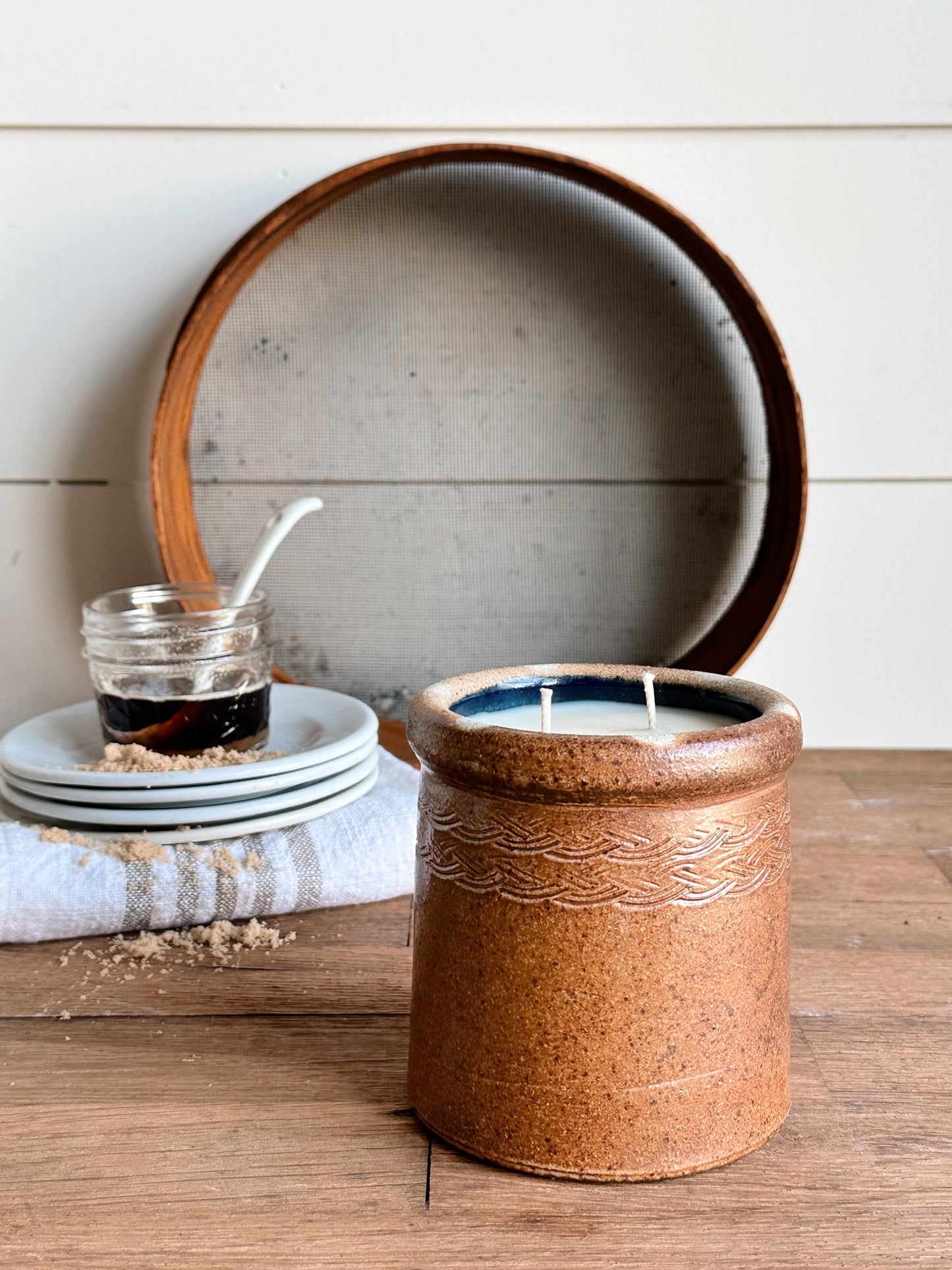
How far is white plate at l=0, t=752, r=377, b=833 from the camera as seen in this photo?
564 millimetres

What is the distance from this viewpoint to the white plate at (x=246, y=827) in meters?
0.57

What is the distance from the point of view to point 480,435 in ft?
2.67

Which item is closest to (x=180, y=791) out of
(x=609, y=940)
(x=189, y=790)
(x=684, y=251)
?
(x=189, y=790)

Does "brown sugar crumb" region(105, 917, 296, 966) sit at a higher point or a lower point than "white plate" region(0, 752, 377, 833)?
lower

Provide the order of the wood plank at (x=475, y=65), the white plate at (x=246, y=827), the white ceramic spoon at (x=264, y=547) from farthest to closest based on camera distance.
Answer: the wood plank at (x=475, y=65) < the white ceramic spoon at (x=264, y=547) < the white plate at (x=246, y=827)

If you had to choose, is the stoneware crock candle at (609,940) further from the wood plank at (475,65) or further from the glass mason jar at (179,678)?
the wood plank at (475,65)

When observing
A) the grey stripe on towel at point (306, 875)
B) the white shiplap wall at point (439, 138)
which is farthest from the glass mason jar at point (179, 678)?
the white shiplap wall at point (439, 138)

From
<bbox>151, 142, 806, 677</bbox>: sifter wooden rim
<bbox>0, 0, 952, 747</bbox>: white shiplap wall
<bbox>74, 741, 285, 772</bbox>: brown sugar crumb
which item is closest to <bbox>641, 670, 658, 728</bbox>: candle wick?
<bbox>74, 741, 285, 772</bbox>: brown sugar crumb

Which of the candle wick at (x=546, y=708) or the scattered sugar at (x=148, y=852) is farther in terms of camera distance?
the scattered sugar at (x=148, y=852)

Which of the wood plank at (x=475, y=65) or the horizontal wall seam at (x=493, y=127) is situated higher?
the wood plank at (x=475, y=65)

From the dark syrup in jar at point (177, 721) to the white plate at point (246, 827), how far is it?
69mm

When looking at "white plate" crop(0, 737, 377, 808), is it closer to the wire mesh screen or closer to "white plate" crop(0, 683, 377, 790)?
"white plate" crop(0, 683, 377, 790)

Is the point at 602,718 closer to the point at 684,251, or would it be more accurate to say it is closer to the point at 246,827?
the point at 246,827

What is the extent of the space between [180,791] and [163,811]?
0.02m
